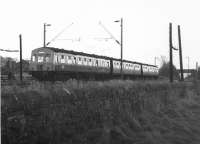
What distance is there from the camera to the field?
26.1 feet

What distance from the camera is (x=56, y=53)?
22.1 metres

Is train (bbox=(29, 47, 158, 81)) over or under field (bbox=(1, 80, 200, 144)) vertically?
over

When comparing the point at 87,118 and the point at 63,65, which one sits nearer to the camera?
the point at 87,118

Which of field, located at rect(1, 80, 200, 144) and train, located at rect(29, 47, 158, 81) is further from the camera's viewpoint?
train, located at rect(29, 47, 158, 81)

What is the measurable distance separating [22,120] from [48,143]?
967mm

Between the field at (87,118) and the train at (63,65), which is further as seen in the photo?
the train at (63,65)

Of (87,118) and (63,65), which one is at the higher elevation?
(63,65)

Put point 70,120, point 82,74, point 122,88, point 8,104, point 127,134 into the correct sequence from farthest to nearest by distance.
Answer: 1. point 82,74
2. point 122,88
3. point 127,134
4. point 70,120
5. point 8,104

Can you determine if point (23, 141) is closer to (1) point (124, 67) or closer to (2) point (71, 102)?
(2) point (71, 102)

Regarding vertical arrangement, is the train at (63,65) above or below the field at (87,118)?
above

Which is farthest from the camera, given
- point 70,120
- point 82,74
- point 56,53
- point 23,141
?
point 82,74

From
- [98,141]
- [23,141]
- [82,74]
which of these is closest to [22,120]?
[23,141]

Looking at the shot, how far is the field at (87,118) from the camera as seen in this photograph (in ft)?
26.1

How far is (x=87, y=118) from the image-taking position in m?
10.4
